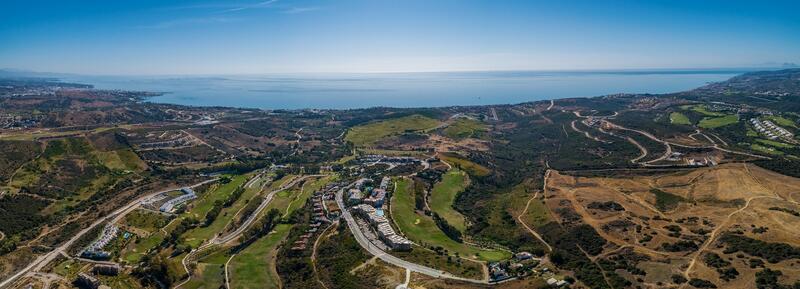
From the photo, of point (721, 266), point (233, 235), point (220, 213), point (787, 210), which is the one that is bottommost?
point (233, 235)

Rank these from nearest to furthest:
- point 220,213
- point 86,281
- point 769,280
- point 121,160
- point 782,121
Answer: point 769,280
point 86,281
point 220,213
point 121,160
point 782,121

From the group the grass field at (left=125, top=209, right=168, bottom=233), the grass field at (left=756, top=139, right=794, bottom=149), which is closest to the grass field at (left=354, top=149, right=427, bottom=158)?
the grass field at (left=125, top=209, right=168, bottom=233)

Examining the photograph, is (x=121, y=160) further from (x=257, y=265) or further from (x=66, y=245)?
(x=257, y=265)

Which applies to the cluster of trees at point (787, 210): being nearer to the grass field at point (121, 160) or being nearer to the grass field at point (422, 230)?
the grass field at point (422, 230)

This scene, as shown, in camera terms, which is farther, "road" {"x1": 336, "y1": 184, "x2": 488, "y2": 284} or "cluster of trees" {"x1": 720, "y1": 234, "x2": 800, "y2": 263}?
"road" {"x1": 336, "y1": 184, "x2": 488, "y2": 284}

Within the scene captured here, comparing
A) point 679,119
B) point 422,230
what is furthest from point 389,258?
point 679,119

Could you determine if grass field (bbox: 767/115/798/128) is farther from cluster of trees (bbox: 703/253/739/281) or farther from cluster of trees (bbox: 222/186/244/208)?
cluster of trees (bbox: 222/186/244/208)
